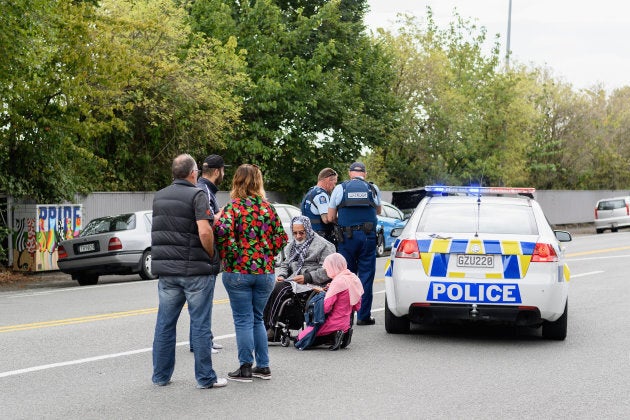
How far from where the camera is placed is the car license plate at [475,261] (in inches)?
388

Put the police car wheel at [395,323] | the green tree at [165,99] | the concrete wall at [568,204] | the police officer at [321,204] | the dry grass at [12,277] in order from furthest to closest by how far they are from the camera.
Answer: the concrete wall at [568,204] < the green tree at [165,99] < the dry grass at [12,277] < the police officer at [321,204] < the police car wheel at [395,323]

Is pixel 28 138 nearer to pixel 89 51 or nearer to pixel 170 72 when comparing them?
pixel 89 51

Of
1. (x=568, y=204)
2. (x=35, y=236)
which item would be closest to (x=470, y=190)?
(x=35, y=236)

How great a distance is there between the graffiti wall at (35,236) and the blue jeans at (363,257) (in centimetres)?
1339

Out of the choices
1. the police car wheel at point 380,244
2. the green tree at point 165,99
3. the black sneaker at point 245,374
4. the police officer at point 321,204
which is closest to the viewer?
the black sneaker at point 245,374

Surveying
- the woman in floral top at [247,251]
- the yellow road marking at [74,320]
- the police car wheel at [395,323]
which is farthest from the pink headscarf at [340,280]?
the yellow road marking at [74,320]

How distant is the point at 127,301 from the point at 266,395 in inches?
308

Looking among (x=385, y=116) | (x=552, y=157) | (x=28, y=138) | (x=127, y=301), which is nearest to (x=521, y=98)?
(x=552, y=157)

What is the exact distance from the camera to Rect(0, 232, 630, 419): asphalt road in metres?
6.97

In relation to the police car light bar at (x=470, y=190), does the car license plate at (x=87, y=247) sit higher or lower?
lower

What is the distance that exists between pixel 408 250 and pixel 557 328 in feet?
5.66

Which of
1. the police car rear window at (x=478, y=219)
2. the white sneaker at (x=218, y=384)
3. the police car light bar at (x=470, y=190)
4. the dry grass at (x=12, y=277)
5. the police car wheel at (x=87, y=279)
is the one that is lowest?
the dry grass at (x=12, y=277)

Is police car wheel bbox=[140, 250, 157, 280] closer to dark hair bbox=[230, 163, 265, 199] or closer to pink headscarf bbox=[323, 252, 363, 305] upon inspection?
pink headscarf bbox=[323, 252, 363, 305]

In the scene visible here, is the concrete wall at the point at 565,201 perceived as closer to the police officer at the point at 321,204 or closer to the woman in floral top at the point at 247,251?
the police officer at the point at 321,204
